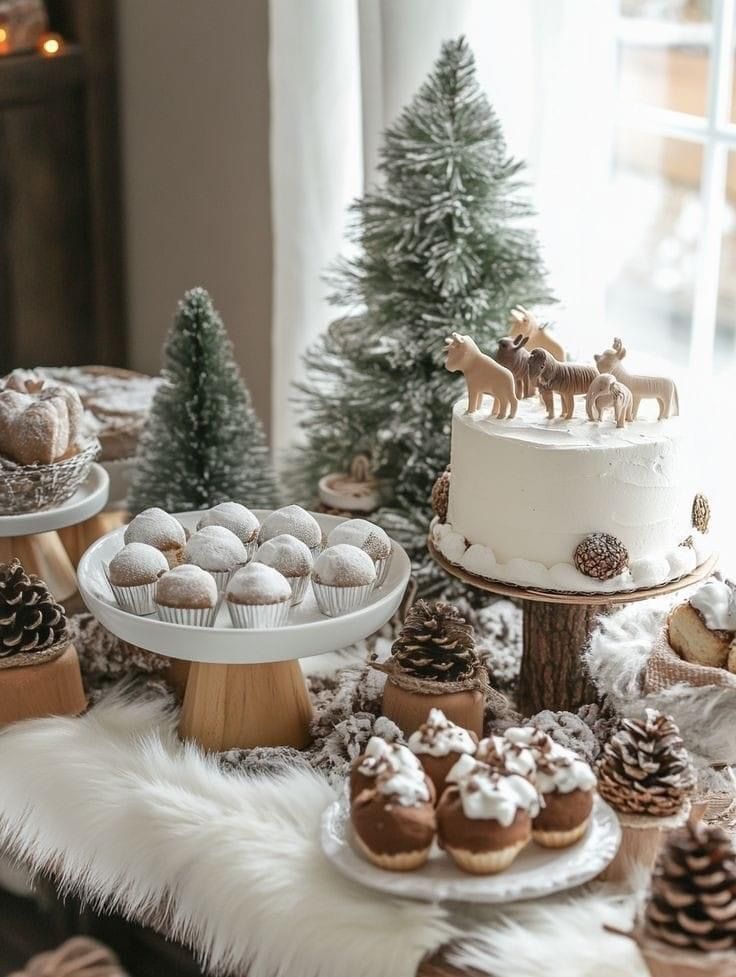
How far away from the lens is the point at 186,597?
1.10m

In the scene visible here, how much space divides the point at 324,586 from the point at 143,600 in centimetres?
16

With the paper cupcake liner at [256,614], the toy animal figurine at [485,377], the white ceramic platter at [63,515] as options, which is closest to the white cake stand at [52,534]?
the white ceramic platter at [63,515]

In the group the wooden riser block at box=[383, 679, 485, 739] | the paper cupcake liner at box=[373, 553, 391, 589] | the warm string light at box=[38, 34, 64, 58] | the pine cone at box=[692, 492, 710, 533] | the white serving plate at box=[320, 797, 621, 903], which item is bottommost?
the white serving plate at box=[320, 797, 621, 903]

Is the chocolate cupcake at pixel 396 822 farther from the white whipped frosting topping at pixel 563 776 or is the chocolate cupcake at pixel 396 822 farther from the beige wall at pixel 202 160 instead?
the beige wall at pixel 202 160

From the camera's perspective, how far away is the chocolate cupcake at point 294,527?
4.00 ft

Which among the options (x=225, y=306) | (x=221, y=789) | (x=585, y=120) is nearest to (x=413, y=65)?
(x=585, y=120)

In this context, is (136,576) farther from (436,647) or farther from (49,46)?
(49,46)

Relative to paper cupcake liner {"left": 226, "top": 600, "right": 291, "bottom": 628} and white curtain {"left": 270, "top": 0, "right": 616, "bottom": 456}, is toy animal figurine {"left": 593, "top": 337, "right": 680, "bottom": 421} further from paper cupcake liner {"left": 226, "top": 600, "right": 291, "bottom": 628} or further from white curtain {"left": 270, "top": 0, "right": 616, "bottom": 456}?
white curtain {"left": 270, "top": 0, "right": 616, "bottom": 456}

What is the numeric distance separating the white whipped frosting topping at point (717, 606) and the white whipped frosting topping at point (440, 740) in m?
0.27

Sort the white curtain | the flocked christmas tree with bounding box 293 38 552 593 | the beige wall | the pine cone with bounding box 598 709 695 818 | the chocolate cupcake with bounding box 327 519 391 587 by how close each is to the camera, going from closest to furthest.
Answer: the pine cone with bounding box 598 709 695 818, the chocolate cupcake with bounding box 327 519 391 587, the flocked christmas tree with bounding box 293 38 552 593, the white curtain, the beige wall

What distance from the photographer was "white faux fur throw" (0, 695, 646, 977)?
93cm

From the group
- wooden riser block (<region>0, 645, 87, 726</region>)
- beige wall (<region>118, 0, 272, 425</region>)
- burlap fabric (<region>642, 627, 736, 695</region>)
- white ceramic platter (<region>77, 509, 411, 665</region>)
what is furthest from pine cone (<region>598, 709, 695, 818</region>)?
beige wall (<region>118, 0, 272, 425</region>)

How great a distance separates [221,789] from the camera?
3.59 ft

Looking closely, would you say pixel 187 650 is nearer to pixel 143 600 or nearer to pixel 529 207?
pixel 143 600
